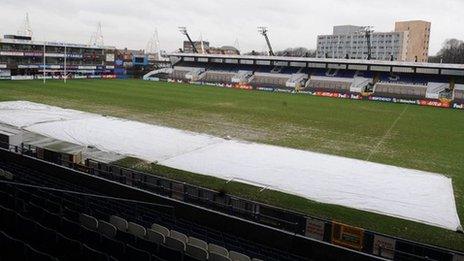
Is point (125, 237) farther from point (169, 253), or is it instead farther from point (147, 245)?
point (169, 253)

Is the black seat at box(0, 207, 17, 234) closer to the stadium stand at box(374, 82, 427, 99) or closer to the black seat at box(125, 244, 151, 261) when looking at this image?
the black seat at box(125, 244, 151, 261)

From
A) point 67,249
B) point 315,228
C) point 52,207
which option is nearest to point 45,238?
point 67,249

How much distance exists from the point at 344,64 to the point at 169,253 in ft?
240

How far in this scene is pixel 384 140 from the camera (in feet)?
107

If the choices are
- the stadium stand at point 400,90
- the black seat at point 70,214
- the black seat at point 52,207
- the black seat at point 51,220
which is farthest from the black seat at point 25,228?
the stadium stand at point 400,90

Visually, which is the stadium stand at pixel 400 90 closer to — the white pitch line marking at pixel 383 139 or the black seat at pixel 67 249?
the white pitch line marking at pixel 383 139

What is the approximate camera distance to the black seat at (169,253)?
895 centimetres

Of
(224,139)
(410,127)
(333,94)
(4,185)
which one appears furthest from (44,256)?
(333,94)

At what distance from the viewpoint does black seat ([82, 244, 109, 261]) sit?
8000 mm

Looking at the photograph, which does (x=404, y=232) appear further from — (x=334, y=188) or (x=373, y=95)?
(x=373, y=95)

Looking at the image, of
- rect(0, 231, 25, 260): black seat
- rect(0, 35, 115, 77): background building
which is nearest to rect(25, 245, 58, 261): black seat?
rect(0, 231, 25, 260): black seat

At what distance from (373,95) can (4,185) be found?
6288 centimetres

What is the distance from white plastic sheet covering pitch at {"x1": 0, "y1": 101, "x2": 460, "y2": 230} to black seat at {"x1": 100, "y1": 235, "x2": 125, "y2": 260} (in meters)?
10.9

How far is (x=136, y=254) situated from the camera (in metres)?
8.49
